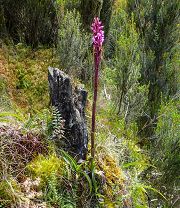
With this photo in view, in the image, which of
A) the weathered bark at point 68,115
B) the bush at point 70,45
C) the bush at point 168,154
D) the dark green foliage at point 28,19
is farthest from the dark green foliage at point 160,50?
the weathered bark at point 68,115

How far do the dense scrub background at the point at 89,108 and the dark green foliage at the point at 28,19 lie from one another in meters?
0.02

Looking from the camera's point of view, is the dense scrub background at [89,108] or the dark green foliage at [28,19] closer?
the dense scrub background at [89,108]

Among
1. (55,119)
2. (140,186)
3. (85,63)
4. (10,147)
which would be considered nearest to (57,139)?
(55,119)

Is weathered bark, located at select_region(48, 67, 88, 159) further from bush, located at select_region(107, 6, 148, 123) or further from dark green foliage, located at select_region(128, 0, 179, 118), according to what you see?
dark green foliage, located at select_region(128, 0, 179, 118)

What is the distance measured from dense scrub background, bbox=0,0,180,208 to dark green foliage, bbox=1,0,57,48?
18 mm

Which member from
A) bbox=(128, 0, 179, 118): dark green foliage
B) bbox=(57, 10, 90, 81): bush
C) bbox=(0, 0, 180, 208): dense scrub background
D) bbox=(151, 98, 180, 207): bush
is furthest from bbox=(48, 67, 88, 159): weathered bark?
bbox=(128, 0, 179, 118): dark green foliage

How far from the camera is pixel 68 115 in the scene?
259 cm

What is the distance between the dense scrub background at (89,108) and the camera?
2.35 metres

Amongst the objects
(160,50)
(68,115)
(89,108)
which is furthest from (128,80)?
(68,115)

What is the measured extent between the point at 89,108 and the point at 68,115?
345 centimetres

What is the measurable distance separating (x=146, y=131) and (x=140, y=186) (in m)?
5.31

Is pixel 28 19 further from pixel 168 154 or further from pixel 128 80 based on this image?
pixel 168 154

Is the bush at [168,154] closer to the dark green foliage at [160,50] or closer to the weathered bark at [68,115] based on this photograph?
the dark green foliage at [160,50]

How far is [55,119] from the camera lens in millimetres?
2480
